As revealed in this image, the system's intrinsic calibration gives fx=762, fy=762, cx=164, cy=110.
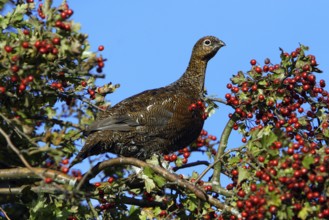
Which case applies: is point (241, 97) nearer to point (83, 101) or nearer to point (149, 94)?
point (83, 101)

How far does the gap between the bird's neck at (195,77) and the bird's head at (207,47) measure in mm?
→ 94

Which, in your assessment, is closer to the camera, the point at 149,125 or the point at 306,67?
the point at 306,67

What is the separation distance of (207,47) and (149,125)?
7.39 feet

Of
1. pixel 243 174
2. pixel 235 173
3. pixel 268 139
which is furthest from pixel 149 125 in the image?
pixel 268 139

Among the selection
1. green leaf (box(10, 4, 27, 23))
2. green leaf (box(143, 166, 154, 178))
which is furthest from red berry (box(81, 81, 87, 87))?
green leaf (box(143, 166, 154, 178))

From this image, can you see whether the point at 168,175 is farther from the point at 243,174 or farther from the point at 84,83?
the point at 84,83

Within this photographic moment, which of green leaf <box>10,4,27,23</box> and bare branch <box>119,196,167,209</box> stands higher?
green leaf <box>10,4,27,23</box>

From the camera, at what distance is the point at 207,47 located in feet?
39.9

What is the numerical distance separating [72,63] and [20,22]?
1818mm

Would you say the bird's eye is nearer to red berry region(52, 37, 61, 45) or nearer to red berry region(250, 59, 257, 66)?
red berry region(250, 59, 257, 66)

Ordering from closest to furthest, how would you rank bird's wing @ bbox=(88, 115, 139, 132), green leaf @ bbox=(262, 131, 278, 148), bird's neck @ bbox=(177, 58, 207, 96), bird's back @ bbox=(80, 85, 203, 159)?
1. green leaf @ bbox=(262, 131, 278, 148)
2. bird's wing @ bbox=(88, 115, 139, 132)
3. bird's back @ bbox=(80, 85, 203, 159)
4. bird's neck @ bbox=(177, 58, 207, 96)

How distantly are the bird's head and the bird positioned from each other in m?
1.22

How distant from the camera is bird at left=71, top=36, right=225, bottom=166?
10156mm

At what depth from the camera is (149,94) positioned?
35.7 feet
